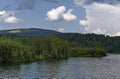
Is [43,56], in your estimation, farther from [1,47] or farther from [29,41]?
[1,47]

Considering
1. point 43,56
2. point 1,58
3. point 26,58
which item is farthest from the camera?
point 43,56

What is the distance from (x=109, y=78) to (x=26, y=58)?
78418 mm

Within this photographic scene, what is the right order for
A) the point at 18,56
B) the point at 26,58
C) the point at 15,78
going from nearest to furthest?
1. the point at 15,78
2. the point at 18,56
3. the point at 26,58

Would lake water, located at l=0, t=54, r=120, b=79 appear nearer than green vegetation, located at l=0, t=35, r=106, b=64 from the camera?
Yes

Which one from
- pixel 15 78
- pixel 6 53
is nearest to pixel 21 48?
pixel 6 53

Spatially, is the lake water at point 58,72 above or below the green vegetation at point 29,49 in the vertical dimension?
below

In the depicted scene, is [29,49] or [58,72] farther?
[29,49]

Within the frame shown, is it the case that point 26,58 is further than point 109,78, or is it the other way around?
point 26,58

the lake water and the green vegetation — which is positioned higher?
the green vegetation

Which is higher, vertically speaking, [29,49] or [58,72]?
[29,49]

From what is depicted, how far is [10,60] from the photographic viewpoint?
129 metres

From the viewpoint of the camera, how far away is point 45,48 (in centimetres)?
18238

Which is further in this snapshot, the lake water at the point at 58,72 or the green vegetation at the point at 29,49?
the green vegetation at the point at 29,49

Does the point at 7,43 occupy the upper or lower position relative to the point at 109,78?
upper
